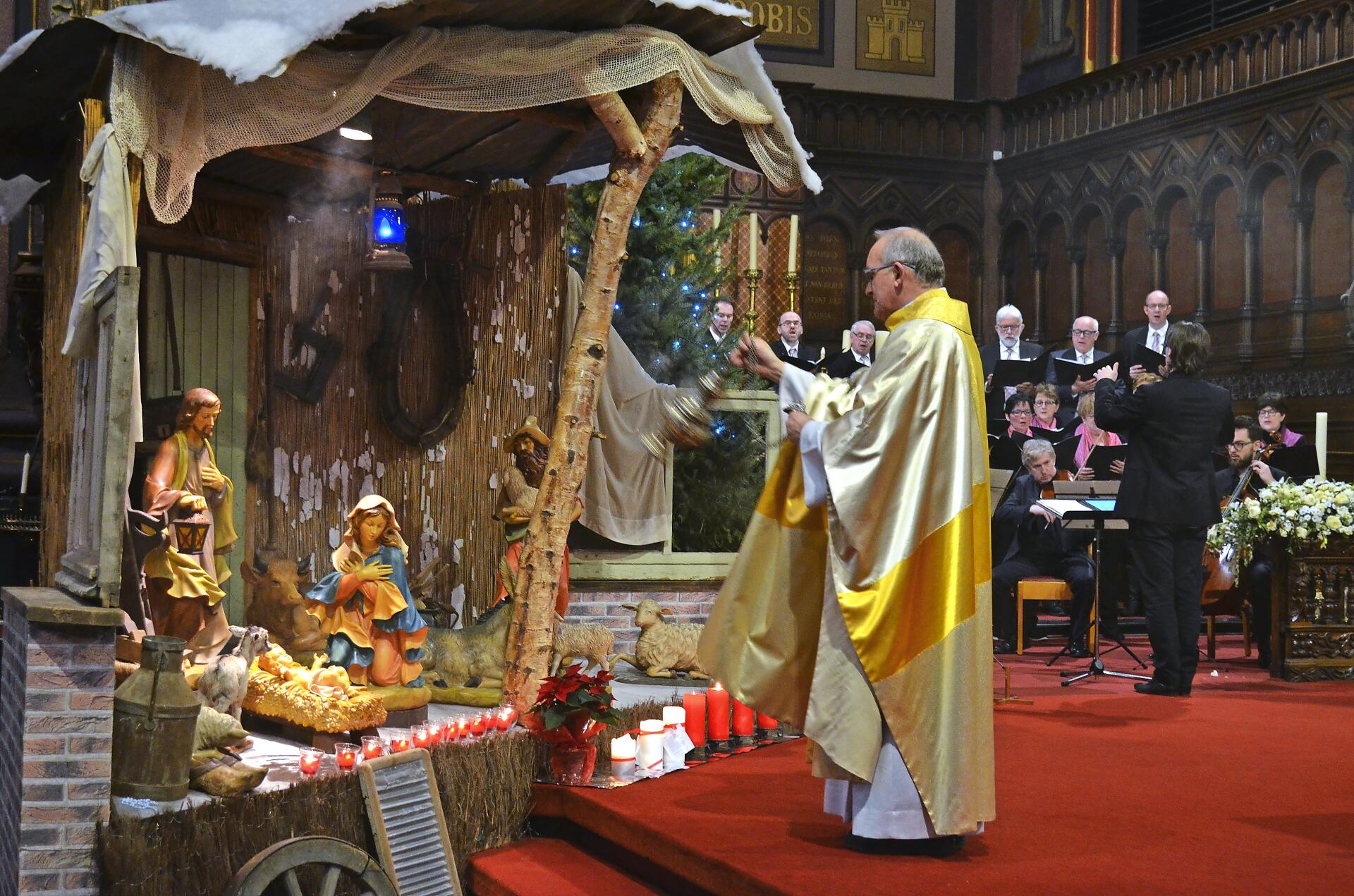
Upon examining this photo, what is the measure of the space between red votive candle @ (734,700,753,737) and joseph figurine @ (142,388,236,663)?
7.16 feet

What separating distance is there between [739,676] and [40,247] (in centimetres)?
637

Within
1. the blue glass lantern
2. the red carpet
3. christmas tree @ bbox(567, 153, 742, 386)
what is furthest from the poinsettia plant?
christmas tree @ bbox(567, 153, 742, 386)

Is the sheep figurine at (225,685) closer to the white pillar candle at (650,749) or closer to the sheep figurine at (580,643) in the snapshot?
the white pillar candle at (650,749)

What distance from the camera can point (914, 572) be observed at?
13.6ft

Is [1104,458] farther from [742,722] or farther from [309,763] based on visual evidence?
[309,763]

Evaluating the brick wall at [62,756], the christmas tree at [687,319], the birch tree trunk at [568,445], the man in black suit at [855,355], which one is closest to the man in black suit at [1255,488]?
the man in black suit at [855,355]

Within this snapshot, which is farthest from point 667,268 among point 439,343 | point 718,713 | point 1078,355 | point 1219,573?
point 718,713

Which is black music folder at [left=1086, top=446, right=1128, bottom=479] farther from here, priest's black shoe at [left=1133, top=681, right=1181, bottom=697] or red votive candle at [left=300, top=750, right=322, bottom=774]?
red votive candle at [left=300, top=750, right=322, bottom=774]

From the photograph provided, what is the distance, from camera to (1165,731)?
245 inches

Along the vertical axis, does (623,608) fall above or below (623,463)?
below

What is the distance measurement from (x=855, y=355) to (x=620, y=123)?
5218mm

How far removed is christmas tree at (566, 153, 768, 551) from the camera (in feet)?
28.0

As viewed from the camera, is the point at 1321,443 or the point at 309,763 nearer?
the point at 309,763

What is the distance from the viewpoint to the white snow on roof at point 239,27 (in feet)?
16.2
